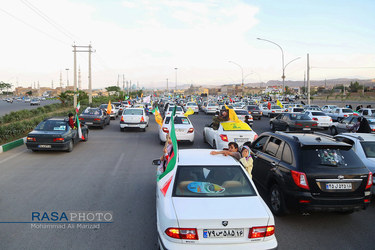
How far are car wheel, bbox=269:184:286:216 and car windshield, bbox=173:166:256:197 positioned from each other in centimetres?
153

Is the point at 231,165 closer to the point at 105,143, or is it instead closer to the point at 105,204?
the point at 105,204

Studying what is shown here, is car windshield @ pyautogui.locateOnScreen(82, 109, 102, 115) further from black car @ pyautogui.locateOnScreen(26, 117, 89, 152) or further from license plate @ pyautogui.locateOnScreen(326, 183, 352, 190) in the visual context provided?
license plate @ pyautogui.locateOnScreen(326, 183, 352, 190)

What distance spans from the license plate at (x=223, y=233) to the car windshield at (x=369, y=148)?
5.01 m

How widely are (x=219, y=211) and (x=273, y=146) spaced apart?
339 cm

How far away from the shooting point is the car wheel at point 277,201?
5.71 m

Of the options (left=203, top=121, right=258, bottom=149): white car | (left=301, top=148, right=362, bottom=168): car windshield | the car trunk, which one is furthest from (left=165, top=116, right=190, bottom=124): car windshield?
the car trunk

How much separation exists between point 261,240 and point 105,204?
3.81m

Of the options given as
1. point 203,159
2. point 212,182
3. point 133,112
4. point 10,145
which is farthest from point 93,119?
point 212,182

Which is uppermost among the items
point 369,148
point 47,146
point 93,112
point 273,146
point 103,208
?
point 93,112

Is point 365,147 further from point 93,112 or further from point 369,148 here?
point 93,112

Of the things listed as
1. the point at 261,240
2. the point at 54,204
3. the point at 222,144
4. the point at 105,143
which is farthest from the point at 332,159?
the point at 105,143

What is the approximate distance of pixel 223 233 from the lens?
144 inches

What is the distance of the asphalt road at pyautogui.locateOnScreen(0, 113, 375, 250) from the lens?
16.1 feet

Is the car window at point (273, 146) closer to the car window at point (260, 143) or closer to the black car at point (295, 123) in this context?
the car window at point (260, 143)
